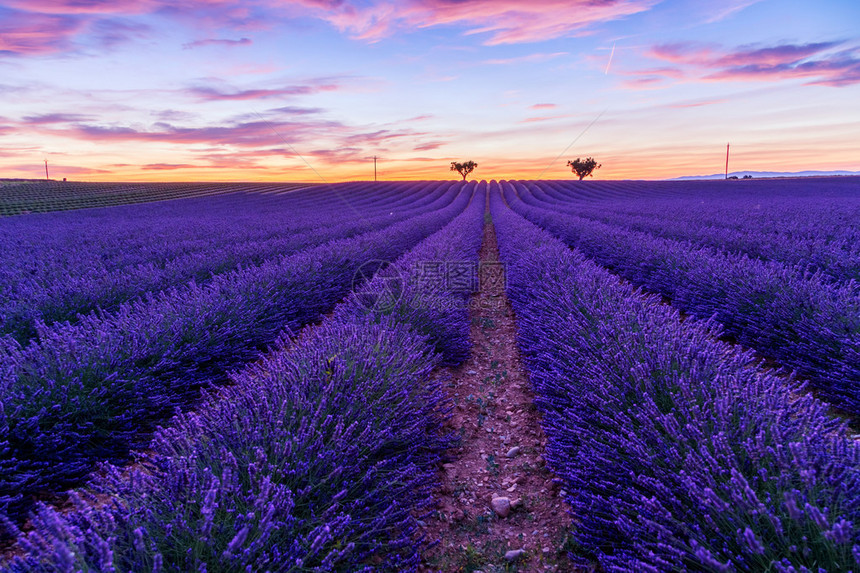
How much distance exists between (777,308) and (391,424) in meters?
3.88

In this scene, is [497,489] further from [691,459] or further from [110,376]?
[110,376]

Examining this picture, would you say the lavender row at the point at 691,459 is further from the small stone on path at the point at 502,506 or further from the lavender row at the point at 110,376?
the lavender row at the point at 110,376

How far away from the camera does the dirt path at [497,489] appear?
6.32 feet

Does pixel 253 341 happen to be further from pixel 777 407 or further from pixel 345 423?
pixel 777 407

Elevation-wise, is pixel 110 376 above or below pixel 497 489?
above

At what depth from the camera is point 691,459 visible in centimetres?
149

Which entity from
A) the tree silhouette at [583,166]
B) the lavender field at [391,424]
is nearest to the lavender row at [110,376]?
the lavender field at [391,424]

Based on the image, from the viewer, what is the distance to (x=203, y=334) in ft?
12.0

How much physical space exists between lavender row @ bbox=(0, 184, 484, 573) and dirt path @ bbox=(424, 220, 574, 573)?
0.55 ft

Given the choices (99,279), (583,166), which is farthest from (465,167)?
(99,279)

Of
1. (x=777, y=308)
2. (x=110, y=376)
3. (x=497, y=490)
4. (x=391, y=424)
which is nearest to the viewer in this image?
(x=391, y=424)

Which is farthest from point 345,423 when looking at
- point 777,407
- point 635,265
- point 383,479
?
point 635,265

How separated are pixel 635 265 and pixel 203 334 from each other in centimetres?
620

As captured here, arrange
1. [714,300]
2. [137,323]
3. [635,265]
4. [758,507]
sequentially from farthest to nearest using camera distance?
[635,265], [714,300], [137,323], [758,507]
